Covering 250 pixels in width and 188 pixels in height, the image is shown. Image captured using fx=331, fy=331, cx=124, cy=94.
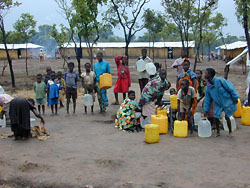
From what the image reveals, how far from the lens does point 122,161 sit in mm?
4922

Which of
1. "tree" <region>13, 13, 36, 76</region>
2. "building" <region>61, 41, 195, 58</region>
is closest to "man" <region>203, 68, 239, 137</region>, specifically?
"tree" <region>13, 13, 36, 76</region>

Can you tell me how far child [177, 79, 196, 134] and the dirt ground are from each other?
1.30ft

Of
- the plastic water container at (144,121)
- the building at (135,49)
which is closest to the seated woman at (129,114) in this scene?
the plastic water container at (144,121)

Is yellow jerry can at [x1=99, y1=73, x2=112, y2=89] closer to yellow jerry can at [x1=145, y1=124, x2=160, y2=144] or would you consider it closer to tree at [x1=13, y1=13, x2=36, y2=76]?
yellow jerry can at [x1=145, y1=124, x2=160, y2=144]

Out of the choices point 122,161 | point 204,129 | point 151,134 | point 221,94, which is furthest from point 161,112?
point 122,161

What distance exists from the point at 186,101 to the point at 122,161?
2.11 metres

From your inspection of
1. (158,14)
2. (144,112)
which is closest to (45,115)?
(144,112)

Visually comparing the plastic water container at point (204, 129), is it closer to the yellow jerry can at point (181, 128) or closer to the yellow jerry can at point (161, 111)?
the yellow jerry can at point (181, 128)

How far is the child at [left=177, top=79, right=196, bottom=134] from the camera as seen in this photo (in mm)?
6297

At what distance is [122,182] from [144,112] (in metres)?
2.88

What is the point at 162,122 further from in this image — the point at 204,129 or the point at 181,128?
the point at 204,129

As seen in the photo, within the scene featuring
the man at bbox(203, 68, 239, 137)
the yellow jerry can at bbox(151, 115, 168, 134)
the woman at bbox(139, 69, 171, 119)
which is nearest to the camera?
the man at bbox(203, 68, 239, 137)

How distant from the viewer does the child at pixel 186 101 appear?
20.7ft

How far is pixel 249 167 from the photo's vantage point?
456 centimetres
